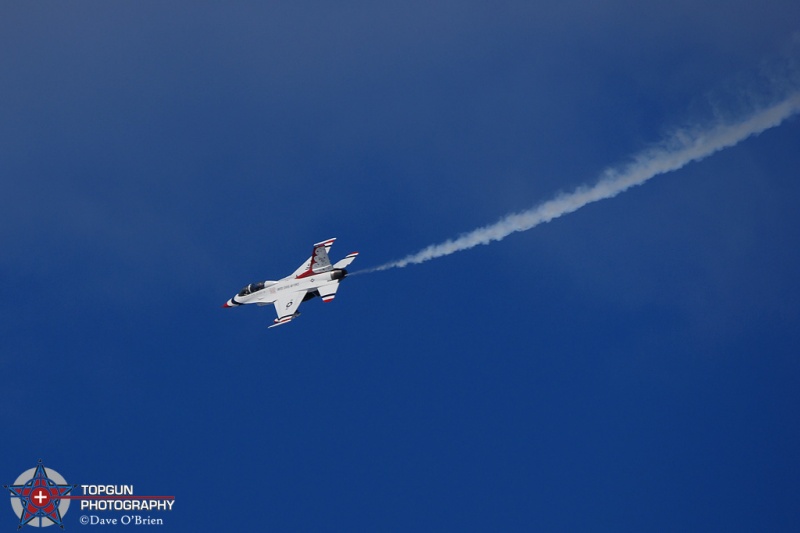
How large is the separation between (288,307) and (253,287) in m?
3.88

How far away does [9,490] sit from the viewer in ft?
306

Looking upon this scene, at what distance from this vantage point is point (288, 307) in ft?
313

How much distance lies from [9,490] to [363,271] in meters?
26.7

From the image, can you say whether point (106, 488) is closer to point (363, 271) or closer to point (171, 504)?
point (171, 504)

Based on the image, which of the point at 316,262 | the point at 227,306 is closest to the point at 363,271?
the point at 316,262

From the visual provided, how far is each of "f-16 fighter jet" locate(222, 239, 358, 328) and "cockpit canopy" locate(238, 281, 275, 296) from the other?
0.69 metres

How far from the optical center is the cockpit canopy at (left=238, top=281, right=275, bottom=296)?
9750 centimetres

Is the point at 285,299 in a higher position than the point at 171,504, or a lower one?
higher

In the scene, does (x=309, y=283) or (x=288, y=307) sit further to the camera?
(x=288, y=307)

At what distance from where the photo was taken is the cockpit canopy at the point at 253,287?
320 ft
